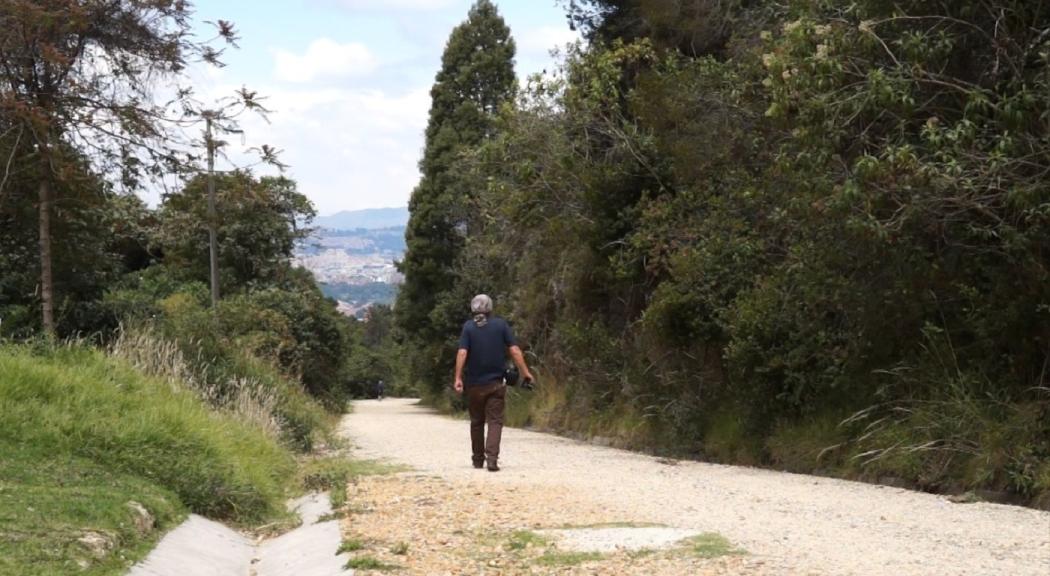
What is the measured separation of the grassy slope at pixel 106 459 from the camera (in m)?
7.94

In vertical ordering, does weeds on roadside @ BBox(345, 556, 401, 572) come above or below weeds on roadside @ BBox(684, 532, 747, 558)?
below

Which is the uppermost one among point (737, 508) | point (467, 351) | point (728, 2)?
point (728, 2)

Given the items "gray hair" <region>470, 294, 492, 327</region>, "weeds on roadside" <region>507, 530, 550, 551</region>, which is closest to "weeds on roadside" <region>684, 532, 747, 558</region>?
"weeds on roadside" <region>507, 530, 550, 551</region>

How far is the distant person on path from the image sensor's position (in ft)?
44.5

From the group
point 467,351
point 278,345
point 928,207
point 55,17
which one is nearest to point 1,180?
point 55,17

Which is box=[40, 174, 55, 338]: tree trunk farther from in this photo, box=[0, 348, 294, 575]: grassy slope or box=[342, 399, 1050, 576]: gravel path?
box=[342, 399, 1050, 576]: gravel path

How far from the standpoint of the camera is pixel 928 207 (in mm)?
12109

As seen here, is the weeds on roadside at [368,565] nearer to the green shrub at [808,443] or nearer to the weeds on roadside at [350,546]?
the weeds on roadside at [350,546]

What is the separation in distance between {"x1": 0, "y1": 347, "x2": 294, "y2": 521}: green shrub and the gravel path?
2.27 meters

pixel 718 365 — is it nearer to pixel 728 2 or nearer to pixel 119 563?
pixel 728 2

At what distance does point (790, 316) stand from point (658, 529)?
7747 mm

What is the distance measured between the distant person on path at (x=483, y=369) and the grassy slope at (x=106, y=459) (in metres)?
2.34

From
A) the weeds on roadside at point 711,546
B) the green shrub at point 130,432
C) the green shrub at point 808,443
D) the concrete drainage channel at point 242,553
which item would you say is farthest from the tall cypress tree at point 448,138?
the weeds on roadside at point 711,546

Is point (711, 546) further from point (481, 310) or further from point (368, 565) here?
point (481, 310)
